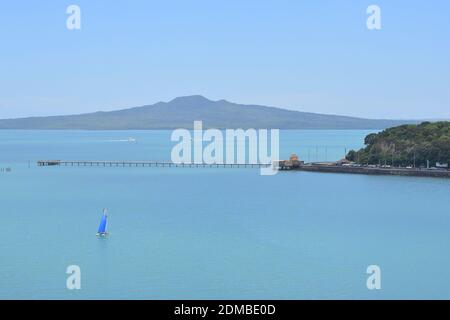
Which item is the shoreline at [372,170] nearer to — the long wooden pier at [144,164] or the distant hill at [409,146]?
the distant hill at [409,146]

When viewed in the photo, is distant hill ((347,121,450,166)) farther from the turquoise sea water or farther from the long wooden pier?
the long wooden pier

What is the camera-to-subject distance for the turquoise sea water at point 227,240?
880cm

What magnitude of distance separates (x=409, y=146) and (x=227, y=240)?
15.7m

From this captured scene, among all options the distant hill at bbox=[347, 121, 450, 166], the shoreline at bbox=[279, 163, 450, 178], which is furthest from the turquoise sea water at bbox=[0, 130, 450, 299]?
the distant hill at bbox=[347, 121, 450, 166]

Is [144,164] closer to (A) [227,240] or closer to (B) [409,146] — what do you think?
(B) [409,146]

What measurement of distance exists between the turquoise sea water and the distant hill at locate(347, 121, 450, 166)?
2.85 m

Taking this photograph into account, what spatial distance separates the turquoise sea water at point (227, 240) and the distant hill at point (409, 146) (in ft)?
9.35

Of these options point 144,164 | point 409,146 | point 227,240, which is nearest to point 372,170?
point 409,146

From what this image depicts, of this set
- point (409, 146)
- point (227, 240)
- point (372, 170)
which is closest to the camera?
point (227, 240)

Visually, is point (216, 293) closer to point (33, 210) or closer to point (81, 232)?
point (81, 232)

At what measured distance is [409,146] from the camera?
2642cm

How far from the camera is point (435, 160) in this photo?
81.0 feet

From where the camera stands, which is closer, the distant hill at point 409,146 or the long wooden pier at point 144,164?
the distant hill at point 409,146

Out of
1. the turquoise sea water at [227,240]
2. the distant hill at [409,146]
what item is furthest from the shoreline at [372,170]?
the turquoise sea water at [227,240]
